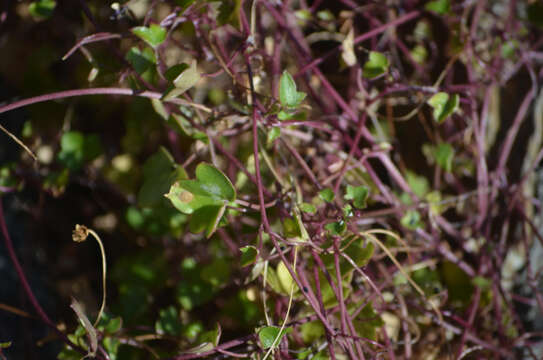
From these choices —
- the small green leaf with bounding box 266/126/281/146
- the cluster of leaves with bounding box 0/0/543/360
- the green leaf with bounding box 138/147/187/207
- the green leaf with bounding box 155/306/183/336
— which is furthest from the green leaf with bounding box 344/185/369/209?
the green leaf with bounding box 155/306/183/336

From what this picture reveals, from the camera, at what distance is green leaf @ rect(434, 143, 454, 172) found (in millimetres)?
840

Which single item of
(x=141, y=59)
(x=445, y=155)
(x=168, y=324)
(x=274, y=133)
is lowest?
(x=168, y=324)

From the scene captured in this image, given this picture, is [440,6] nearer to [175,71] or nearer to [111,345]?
[175,71]

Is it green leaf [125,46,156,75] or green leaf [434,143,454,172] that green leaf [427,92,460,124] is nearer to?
green leaf [434,143,454,172]

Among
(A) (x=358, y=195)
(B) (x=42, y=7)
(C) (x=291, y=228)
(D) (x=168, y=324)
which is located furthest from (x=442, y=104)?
(B) (x=42, y=7)

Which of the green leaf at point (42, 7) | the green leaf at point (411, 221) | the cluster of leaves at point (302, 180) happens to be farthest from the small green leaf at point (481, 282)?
the green leaf at point (42, 7)

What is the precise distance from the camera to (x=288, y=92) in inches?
23.4

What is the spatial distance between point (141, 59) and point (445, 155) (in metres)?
0.58

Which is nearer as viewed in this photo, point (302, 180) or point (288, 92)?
point (288, 92)

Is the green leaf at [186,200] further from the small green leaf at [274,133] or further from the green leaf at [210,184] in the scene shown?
the small green leaf at [274,133]

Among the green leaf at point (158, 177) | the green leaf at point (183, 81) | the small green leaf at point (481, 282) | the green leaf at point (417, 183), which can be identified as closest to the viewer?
the green leaf at point (183, 81)

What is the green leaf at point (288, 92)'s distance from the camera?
0.59m

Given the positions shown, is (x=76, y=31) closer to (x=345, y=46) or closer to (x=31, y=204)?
(x=31, y=204)

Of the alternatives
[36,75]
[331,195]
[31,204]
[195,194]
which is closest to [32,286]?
[31,204]
